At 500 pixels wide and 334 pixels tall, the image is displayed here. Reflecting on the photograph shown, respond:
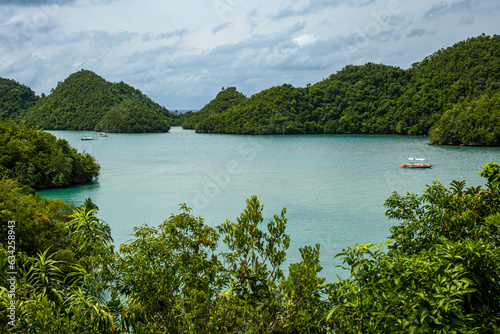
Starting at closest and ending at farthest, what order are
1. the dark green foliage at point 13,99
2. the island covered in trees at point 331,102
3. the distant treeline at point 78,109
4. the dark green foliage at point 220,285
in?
the dark green foliage at point 220,285, the island covered in trees at point 331,102, the dark green foliage at point 13,99, the distant treeline at point 78,109

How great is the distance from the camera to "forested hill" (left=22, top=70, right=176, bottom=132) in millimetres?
100125

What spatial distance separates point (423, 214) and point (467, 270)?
10.2ft

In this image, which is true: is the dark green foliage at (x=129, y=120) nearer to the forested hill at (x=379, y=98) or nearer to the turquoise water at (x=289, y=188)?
the forested hill at (x=379, y=98)

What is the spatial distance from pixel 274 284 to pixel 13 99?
114 meters

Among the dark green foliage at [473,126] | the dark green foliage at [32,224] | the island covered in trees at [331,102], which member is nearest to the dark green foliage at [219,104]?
the island covered in trees at [331,102]

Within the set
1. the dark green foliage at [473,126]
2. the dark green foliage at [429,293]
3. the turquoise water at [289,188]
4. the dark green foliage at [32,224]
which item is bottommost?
the turquoise water at [289,188]

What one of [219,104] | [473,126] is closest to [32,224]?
[473,126]

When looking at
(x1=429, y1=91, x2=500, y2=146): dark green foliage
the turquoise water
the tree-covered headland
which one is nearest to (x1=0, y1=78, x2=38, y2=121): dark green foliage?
the turquoise water

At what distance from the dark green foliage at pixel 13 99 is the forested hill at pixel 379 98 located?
4713 centimetres

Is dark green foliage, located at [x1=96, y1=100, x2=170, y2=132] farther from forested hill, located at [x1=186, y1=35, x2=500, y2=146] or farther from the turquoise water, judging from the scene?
the turquoise water

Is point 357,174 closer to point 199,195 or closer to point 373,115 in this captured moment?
point 199,195

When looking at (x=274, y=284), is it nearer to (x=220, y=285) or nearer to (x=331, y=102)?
(x=220, y=285)

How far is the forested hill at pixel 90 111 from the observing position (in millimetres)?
100125

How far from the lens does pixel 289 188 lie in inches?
1064
